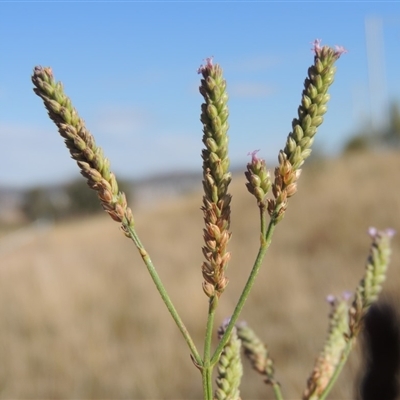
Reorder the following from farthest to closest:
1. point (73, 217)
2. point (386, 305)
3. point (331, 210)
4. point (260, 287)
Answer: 1. point (73, 217)
2. point (331, 210)
3. point (260, 287)
4. point (386, 305)

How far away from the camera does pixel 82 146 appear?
819mm

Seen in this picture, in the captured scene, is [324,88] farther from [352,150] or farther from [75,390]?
[352,150]

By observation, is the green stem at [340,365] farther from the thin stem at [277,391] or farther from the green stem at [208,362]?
the green stem at [208,362]

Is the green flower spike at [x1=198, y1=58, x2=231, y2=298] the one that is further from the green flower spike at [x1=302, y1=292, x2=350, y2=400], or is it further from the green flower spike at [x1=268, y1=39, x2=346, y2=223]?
Answer: the green flower spike at [x1=302, y1=292, x2=350, y2=400]

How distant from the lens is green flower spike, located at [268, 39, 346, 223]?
0.88 meters

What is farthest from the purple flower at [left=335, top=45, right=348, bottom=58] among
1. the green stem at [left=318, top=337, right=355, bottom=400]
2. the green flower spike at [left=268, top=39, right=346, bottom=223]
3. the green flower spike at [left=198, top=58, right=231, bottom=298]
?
the green stem at [left=318, top=337, right=355, bottom=400]

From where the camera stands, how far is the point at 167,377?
30.6 ft

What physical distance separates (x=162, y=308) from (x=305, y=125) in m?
12.4

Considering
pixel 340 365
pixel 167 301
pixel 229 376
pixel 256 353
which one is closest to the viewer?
pixel 167 301

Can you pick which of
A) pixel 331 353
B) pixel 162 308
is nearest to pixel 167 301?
pixel 331 353

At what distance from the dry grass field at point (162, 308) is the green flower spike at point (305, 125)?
2.68m

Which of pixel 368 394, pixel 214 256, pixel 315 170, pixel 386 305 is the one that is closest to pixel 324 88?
pixel 214 256

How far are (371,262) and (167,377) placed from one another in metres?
8.45

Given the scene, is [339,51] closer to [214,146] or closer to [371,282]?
[214,146]
